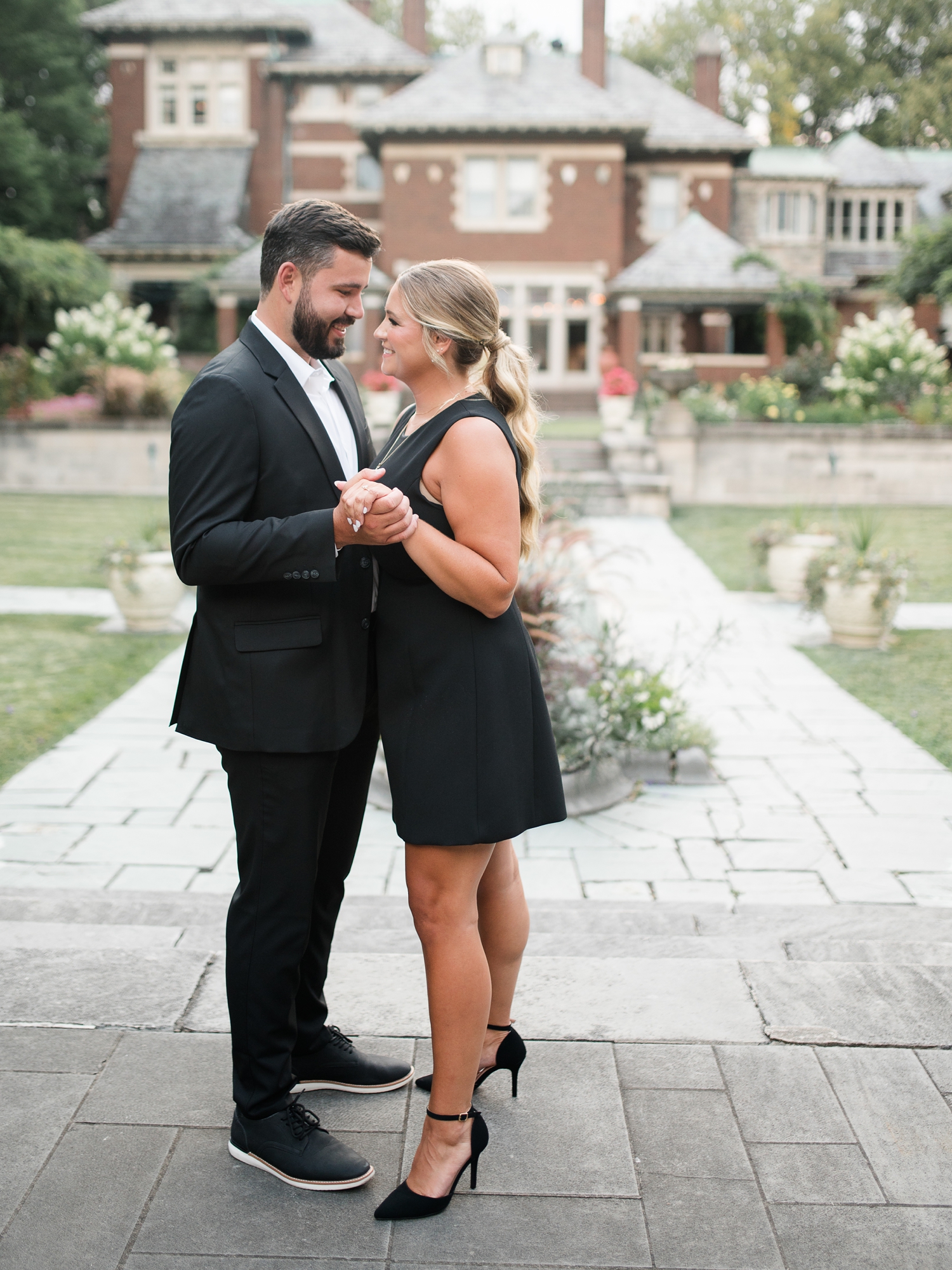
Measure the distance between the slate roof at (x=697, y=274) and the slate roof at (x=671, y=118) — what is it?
426cm

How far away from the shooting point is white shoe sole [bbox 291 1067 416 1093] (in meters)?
2.71

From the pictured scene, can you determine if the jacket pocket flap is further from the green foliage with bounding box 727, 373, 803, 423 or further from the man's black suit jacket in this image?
the green foliage with bounding box 727, 373, 803, 423

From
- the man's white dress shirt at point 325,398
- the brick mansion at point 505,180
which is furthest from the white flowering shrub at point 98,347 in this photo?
the man's white dress shirt at point 325,398

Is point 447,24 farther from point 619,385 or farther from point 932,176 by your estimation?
point 619,385

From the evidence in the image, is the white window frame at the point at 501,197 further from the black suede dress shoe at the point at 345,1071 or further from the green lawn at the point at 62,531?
the black suede dress shoe at the point at 345,1071

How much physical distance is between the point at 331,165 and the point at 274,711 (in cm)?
3254

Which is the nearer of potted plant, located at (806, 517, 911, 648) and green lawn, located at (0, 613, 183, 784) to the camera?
green lawn, located at (0, 613, 183, 784)

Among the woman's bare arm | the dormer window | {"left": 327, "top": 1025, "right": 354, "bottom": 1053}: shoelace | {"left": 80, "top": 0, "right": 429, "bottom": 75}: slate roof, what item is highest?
{"left": 80, "top": 0, "right": 429, "bottom": 75}: slate roof

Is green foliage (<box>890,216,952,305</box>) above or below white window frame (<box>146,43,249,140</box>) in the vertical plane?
below

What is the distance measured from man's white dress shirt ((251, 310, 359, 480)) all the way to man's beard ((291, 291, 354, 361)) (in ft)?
0.13

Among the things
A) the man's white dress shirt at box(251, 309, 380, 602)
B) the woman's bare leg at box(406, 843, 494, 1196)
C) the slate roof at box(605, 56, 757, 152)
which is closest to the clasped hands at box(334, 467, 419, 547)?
the man's white dress shirt at box(251, 309, 380, 602)

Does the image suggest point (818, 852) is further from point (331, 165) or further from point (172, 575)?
point (331, 165)

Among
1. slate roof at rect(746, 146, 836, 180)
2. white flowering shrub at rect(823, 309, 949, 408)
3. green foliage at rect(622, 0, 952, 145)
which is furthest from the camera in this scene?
green foliage at rect(622, 0, 952, 145)

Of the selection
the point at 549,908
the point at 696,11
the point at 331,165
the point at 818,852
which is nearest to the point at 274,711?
the point at 549,908
